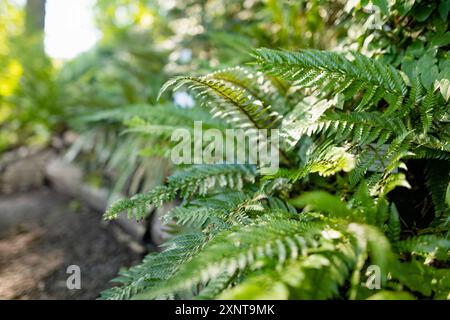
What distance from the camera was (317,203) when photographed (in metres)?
0.82

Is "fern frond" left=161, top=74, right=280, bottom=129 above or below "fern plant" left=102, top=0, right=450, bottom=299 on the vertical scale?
above

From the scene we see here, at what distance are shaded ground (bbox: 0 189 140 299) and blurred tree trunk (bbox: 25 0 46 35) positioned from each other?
108 inches

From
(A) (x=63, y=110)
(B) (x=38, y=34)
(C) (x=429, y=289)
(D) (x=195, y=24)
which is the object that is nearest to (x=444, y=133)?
(C) (x=429, y=289)

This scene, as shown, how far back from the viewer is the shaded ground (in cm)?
157

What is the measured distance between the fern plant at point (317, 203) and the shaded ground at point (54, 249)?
611 mm

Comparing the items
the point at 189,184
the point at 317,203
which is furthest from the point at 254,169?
the point at 317,203

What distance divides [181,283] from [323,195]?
402 mm

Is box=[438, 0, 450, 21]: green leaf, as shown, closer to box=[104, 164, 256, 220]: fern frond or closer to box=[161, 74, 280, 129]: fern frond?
box=[161, 74, 280, 129]: fern frond

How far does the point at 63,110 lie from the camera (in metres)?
3.12

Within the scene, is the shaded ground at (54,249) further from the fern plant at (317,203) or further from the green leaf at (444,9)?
the green leaf at (444,9)

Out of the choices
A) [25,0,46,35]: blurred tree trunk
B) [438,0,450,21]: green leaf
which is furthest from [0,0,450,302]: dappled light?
[25,0,46,35]: blurred tree trunk

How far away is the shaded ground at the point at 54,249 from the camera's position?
1.57 metres

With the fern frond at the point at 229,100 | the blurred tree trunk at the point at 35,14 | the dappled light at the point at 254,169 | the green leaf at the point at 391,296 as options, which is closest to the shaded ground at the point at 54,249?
the dappled light at the point at 254,169
